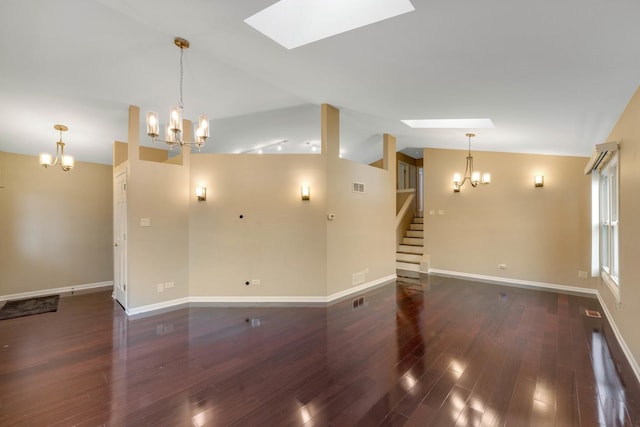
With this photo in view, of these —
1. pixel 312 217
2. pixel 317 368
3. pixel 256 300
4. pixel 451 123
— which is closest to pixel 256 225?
pixel 312 217

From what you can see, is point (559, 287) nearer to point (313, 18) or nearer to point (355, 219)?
point (355, 219)

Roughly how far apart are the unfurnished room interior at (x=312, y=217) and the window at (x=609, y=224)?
0.16ft

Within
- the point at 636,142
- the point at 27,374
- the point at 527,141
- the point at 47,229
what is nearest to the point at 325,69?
the point at 636,142

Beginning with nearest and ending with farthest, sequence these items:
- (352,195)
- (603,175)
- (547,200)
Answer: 1. (603,175)
2. (352,195)
3. (547,200)

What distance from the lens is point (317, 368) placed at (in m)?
2.62

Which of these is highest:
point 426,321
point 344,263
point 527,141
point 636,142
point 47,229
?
point 527,141

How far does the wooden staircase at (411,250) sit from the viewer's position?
717cm

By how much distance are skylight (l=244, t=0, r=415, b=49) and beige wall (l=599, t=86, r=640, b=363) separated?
2421mm

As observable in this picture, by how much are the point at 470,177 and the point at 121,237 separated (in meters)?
6.91

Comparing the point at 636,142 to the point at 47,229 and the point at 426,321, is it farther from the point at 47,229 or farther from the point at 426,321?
the point at 47,229

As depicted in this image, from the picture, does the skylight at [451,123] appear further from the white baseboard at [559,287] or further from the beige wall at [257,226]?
the white baseboard at [559,287]

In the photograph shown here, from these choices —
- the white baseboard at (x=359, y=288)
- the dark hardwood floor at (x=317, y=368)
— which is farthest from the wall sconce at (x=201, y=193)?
the white baseboard at (x=359, y=288)

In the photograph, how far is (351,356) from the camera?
2842 mm

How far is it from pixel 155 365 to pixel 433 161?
670cm
